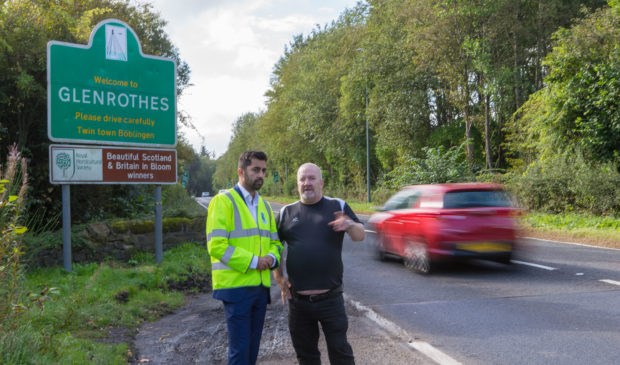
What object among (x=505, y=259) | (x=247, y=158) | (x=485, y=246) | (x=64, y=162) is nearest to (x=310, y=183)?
(x=247, y=158)

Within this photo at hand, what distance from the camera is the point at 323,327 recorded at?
3592 mm

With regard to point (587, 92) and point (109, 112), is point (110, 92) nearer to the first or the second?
point (109, 112)

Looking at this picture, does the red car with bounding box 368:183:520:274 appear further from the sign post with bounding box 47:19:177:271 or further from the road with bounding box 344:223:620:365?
the sign post with bounding box 47:19:177:271

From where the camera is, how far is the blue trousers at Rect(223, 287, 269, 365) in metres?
3.46

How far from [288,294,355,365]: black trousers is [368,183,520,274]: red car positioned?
5.34m

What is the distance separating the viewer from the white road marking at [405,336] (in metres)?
4.50

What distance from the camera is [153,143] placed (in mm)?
9492

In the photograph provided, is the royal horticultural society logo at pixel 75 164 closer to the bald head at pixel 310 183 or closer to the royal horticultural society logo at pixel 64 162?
the royal horticultural society logo at pixel 64 162

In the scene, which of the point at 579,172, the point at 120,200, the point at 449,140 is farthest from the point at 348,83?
the point at 120,200

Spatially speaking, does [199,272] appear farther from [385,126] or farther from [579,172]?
[385,126]

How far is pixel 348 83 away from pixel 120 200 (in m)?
25.5

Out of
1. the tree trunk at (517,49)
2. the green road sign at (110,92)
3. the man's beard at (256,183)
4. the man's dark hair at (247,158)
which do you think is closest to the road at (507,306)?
the man's beard at (256,183)

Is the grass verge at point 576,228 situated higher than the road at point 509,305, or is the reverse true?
the grass verge at point 576,228

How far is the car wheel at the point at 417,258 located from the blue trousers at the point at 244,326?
5.68m
